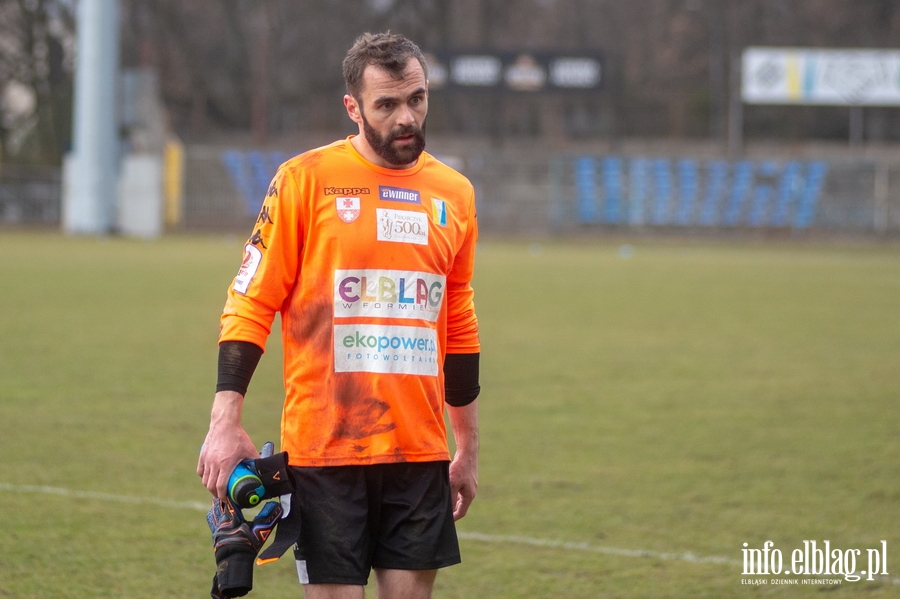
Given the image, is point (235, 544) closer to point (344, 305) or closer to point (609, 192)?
point (344, 305)

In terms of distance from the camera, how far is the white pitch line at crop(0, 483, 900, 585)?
5.23 metres

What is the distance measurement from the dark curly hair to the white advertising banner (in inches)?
1617

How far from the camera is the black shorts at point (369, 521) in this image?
122 inches

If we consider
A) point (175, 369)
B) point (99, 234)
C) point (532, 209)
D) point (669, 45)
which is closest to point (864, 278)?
point (175, 369)

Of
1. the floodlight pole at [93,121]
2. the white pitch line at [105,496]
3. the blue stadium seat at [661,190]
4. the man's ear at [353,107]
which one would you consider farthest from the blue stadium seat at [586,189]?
the man's ear at [353,107]

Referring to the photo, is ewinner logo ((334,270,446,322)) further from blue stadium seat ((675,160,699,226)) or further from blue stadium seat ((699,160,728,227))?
blue stadium seat ((699,160,728,227))

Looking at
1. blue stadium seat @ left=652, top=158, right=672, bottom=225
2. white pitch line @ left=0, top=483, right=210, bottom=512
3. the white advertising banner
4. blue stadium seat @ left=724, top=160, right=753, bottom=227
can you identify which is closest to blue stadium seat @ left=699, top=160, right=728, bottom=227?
blue stadium seat @ left=724, top=160, right=753, bottom=227

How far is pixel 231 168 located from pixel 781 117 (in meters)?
26.0

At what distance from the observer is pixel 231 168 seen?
41.8 m

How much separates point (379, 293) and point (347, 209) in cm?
25

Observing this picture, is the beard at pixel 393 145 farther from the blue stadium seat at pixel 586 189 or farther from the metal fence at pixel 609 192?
the blue stadium seat at pixel 586 189

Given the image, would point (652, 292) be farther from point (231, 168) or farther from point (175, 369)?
point (231, 168)

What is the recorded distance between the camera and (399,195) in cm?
323
